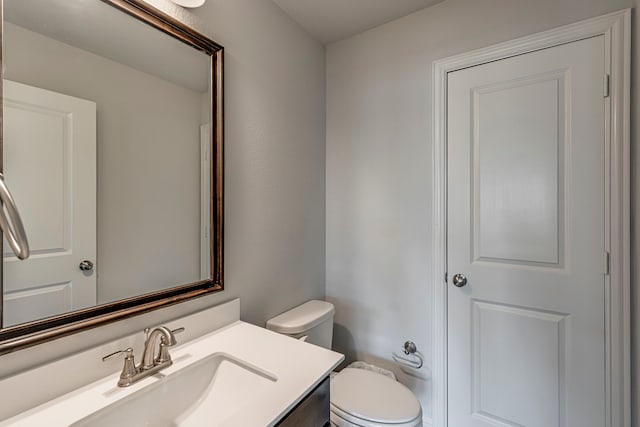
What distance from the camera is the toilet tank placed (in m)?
1.44

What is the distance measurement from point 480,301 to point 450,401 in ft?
1.89

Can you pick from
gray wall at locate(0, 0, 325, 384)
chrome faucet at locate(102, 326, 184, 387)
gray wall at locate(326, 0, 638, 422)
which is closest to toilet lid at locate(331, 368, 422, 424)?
gray wall at locate(326, 0, 638, 422)

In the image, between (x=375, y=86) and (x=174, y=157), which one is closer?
(x=174, y=157)

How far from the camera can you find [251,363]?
0.95 m

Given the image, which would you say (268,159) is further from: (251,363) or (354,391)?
(354,391)

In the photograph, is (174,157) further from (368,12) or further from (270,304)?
(368,12)

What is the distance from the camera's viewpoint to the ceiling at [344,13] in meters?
1.56

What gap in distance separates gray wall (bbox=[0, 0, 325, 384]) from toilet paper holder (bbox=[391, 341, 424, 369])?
0.62m

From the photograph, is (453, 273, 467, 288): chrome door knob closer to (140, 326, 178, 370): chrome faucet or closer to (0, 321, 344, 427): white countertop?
(0, 321, 344, 427): white countertop

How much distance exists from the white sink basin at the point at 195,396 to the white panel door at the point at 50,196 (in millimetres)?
320

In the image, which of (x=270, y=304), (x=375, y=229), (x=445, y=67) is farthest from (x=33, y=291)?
(x=445, y=67)

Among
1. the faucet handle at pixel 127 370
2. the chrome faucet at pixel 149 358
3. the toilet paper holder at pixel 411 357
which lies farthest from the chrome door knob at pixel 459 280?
the faucet handle at pixel 127 370

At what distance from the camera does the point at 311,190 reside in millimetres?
1845

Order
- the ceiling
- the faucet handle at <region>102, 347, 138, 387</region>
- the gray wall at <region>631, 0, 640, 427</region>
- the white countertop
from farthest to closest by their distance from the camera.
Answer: the ceiling < the gray wall at <region>631, 0, 640, 427</region> < the faucet handle at <region>102, 347, 138, 387</region> < the white countertop
